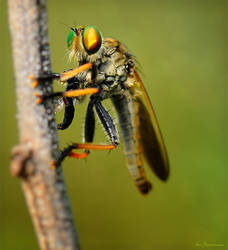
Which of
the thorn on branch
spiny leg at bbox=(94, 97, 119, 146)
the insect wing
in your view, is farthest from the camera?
the insect wing

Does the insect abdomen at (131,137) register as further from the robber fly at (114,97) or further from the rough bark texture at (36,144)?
the rough bark texture at (36,144)

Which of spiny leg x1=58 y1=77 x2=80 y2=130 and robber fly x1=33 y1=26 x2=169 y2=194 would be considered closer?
robber fly x1=33 y1=26 x2=169 y2=194

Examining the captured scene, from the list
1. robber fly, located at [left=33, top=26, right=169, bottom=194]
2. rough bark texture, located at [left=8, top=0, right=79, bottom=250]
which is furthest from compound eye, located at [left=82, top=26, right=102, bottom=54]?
rough bark texture, located at [left=8, top=0, right=79, bottom=250]

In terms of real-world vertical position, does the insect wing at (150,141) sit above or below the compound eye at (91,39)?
below

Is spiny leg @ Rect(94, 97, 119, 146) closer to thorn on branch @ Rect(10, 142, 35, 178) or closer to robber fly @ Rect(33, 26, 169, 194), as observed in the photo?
robber fly @ Rect(33, 26, 169, 194)

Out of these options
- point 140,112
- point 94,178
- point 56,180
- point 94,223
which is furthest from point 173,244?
point 56,180

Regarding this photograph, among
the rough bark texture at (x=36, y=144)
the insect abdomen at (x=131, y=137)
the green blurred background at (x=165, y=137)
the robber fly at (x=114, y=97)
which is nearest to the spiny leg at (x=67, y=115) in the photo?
the robber fly at (x=114, y=97)

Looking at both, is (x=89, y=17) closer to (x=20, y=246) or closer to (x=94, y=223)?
(x=94, y=223)
